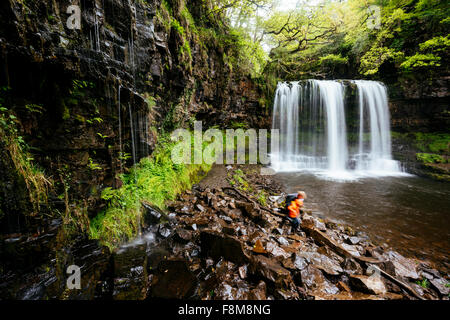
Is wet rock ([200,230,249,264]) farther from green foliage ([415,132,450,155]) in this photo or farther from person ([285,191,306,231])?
green foliage ([415,132,450,155])

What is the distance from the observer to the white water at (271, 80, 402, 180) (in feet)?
42.3

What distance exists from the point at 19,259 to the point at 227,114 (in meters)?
10.9

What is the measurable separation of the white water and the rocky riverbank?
942 cm

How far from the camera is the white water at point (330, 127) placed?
42.3 feet

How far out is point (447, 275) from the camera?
10.3ft

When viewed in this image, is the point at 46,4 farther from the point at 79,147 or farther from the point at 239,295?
the point at 239,295

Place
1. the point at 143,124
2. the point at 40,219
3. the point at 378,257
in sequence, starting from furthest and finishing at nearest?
the point at 143,124 → the point at 378,257 → the point at 40,219

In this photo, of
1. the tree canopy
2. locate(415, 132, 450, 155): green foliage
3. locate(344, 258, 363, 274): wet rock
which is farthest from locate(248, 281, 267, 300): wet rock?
locate(415, 132, 450, 155): green foliage

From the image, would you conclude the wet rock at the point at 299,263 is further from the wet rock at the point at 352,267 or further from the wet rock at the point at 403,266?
the wet rock at the point at 403,266

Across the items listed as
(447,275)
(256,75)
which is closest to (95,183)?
(447,275)

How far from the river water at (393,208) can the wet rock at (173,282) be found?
15.8ft

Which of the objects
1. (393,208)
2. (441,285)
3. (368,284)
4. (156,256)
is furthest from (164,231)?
(393,208)

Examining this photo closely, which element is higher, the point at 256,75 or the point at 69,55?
the point at 256,75

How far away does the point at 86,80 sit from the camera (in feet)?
8.62
